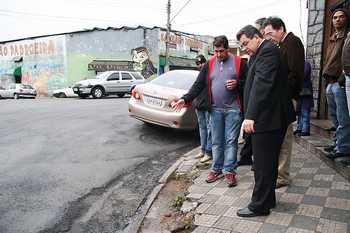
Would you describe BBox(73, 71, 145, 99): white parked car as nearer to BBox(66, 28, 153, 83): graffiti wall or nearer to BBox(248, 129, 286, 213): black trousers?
BBox(66, 28, 153, 83): graffiti wall

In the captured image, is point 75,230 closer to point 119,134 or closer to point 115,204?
point 115,204

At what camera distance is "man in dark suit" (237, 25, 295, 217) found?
3.68 metres

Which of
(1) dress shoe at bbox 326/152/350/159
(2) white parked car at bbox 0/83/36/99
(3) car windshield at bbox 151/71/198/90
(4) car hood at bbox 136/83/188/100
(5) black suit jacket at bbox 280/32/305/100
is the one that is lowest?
(2) white parked car at bbox 0/83/36/99

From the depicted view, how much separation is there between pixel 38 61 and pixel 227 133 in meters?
33.7

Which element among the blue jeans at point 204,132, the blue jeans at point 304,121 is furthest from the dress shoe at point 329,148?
the blue jeans at point 204,132

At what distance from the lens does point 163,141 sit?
8.13 meters

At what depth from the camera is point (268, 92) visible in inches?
144

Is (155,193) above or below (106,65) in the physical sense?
below

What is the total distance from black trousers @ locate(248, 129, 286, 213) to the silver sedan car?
3.97 m

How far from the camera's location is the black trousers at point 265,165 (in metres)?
3.78

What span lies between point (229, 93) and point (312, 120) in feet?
11.5

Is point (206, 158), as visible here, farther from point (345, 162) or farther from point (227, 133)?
point (345, 162)

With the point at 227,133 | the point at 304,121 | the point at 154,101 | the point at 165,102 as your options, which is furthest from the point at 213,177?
the point at 154,101

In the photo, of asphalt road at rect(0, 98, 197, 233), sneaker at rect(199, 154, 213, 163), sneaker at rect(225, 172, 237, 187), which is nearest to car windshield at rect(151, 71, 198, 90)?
asphalt road at rect(0, 98, 197, 233)
